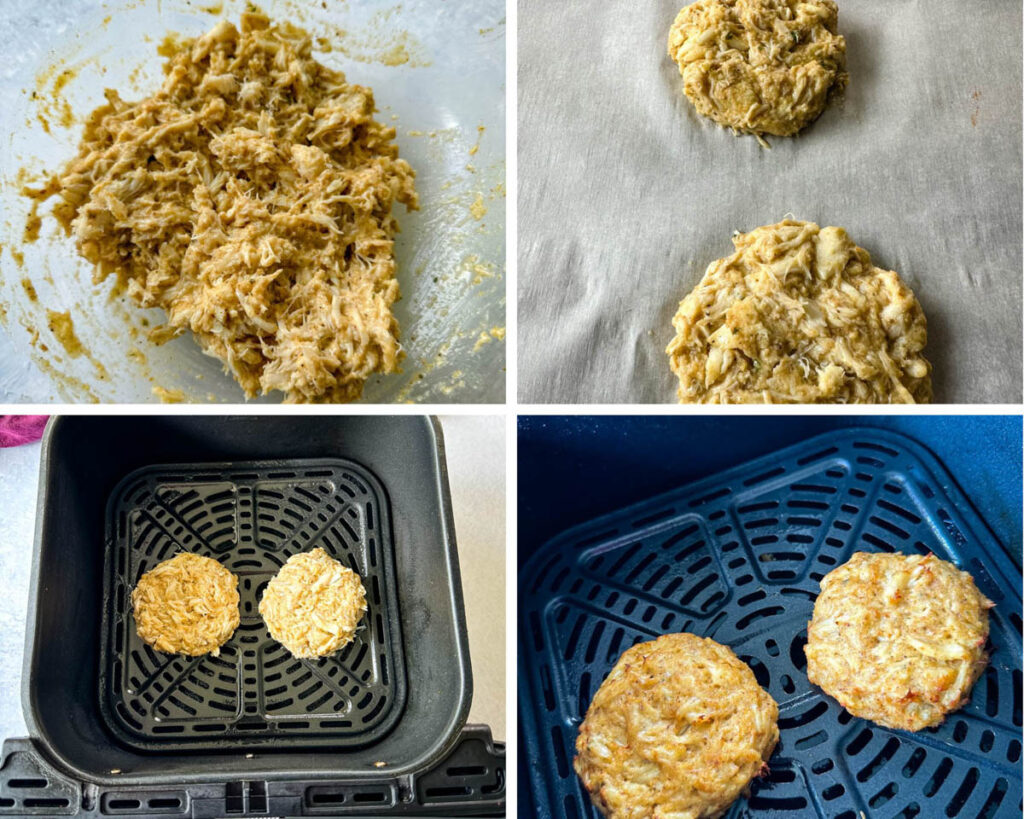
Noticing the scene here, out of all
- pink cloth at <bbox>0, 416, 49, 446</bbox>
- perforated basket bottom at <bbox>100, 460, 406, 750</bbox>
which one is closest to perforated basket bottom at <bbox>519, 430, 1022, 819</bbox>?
perforated basket bottom at <bbox>100, 460, 406, 750</bbox>

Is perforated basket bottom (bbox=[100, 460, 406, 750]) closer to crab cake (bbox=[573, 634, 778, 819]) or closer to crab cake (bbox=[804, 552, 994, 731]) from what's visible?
crab cake (bbox=[573, 634, 778, 819])

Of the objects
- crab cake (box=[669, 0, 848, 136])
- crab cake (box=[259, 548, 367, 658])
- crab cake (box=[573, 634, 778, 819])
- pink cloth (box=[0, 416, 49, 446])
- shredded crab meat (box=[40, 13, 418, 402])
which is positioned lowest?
crab cake (box=[573, 634, 778, 819])

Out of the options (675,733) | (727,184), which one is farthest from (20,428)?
(727,184)

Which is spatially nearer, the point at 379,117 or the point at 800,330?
the point at 800,330

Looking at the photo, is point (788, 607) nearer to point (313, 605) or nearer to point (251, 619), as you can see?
point (313, 605)

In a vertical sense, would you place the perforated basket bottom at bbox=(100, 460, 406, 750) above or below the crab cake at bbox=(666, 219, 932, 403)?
below

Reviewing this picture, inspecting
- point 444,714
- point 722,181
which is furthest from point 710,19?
point 444,714
